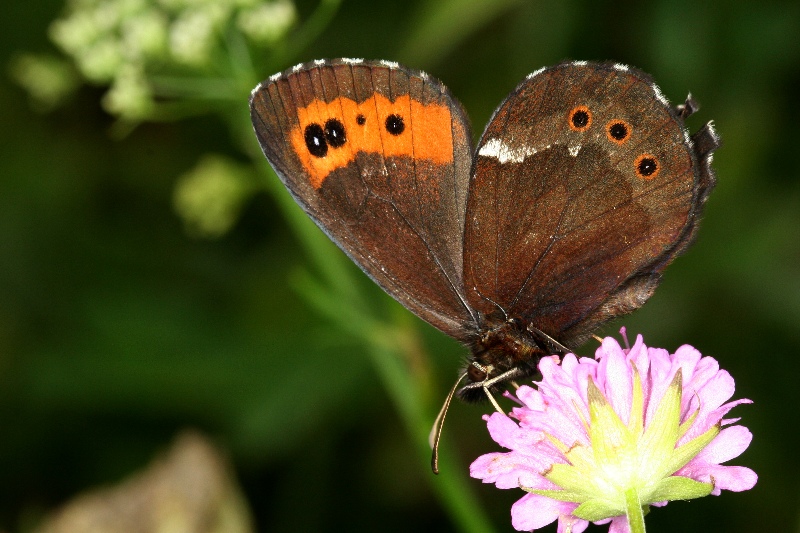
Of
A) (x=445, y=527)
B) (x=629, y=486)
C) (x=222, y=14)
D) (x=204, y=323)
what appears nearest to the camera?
(x=629, y=486)

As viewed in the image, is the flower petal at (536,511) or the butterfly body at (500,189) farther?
the butterfly body at (500,189)

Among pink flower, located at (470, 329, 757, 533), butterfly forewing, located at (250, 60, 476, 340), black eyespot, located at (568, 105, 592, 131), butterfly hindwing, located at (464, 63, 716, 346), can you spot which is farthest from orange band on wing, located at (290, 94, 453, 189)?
pink flower, located at (470, 329, 757, 533)

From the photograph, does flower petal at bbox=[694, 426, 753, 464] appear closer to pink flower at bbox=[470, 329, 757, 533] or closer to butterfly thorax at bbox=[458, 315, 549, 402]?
pink flower at bbox=[470, 329, 757, 533]

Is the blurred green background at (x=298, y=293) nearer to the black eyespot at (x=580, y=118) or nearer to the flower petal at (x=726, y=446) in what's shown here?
the black eyespot at (x=580, y=118)

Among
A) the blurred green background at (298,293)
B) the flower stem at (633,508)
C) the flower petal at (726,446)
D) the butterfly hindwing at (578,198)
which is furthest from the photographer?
the blurred green background at (298,293)

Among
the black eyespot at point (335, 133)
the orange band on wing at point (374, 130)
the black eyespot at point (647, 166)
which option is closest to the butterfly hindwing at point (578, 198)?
the black eyespot at point (647, 166)

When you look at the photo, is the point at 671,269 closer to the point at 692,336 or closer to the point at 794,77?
the point at 692,336

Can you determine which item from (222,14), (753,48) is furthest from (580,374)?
(753,48)
